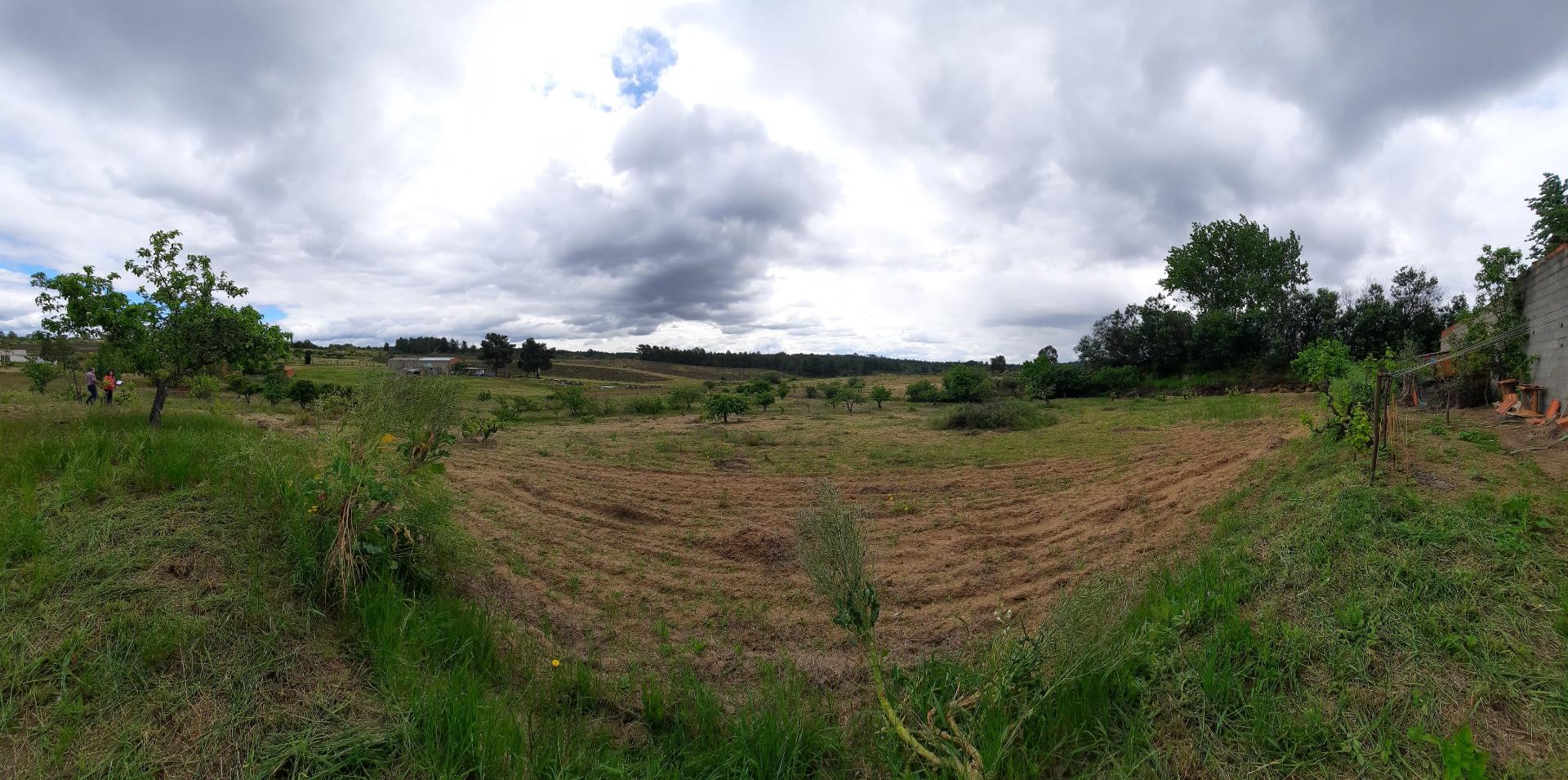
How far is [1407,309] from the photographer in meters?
27.8

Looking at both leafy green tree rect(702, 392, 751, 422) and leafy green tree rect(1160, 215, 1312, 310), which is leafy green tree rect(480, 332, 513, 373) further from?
leafy green tree rect(1160, 215, 1312, 310)

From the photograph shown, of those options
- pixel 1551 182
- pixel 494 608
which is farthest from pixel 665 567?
pixel 1551 182

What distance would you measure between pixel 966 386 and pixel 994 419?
13.5 m

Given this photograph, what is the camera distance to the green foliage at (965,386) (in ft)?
111

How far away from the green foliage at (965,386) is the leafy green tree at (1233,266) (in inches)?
717

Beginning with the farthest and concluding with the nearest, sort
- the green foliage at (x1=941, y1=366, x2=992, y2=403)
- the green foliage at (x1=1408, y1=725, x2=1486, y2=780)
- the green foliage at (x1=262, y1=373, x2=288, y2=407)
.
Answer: the green foliage at (x1=941, y1=366, x2=992, y2=403)
the green foliage at (x1=262, y1=373, x2=288, y2=407)
the green foliage at (x1=1408, y1=725, x2=1486, y2=780)

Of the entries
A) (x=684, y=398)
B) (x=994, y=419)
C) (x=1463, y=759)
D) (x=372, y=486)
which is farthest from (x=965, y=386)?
→ (x=1463, y=759)

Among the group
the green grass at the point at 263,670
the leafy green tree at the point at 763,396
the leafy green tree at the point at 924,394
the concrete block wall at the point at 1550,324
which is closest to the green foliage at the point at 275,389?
the leafy green tree at the point at 763,396

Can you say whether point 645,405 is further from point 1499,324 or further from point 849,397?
point 1499,324

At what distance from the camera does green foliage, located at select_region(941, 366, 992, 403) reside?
33750 mm

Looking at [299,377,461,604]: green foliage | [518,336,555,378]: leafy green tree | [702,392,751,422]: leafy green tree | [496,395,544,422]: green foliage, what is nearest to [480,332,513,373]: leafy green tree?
[518,336,555,378]: leafy green tree

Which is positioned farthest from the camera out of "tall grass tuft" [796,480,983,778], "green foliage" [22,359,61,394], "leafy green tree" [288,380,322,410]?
"leafy green tree" [288,380,322,410]

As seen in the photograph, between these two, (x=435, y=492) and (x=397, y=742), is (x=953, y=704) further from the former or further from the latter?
(x=435, y=492)

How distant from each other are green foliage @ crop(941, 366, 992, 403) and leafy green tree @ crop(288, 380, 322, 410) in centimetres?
3049
